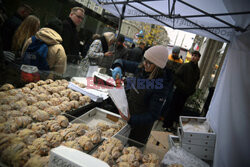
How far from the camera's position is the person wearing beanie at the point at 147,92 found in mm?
1783

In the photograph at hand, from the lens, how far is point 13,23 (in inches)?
72.1

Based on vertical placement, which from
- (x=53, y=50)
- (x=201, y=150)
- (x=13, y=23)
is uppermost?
(x=13, y=23)

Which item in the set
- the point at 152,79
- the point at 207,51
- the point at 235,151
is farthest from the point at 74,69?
the point at 207,51

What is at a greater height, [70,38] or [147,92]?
[70,38]

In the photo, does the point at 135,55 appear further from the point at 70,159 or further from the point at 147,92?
the point at 70,159

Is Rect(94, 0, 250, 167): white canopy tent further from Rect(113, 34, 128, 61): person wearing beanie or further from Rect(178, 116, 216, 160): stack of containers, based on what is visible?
Rect(113, 34, 128, 61): person wearing beanie

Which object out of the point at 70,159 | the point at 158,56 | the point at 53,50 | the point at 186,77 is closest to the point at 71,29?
the point at 53,50

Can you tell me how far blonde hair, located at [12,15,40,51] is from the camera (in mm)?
1961

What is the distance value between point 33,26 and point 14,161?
1.86 metres

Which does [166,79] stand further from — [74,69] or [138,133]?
[74,69]

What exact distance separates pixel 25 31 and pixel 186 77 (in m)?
4.03

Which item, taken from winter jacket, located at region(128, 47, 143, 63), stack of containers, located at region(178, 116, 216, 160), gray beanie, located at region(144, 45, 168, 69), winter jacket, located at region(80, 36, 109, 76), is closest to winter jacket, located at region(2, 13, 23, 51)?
winter jacket, located at region(80, 36, 109, 76)

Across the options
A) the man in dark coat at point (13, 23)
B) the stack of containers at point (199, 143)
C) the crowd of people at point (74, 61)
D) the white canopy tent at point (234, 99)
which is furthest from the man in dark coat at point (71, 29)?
the stack of containers at point (199, 143)

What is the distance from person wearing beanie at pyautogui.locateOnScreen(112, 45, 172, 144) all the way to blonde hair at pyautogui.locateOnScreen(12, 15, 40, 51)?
1.54 meters
